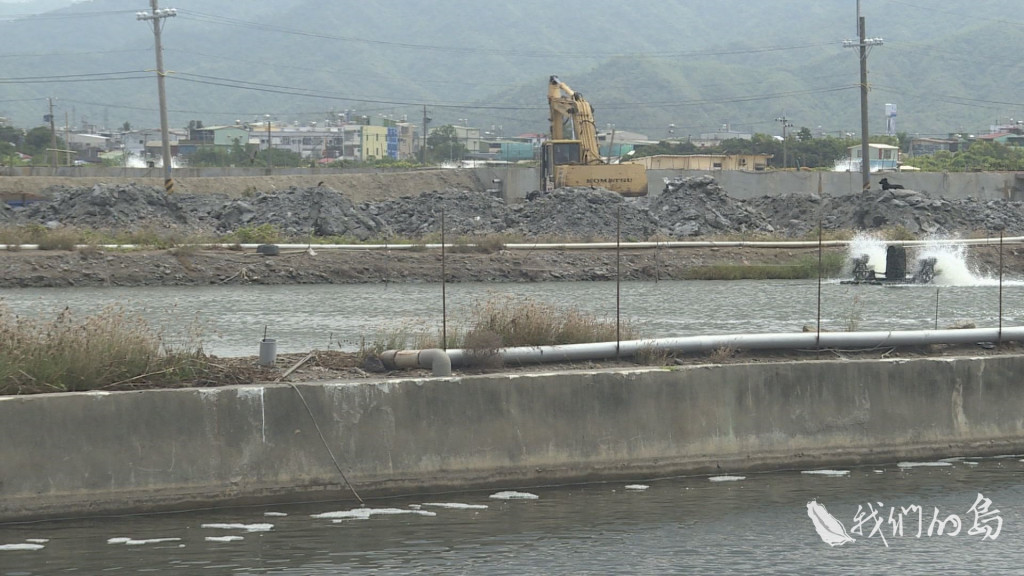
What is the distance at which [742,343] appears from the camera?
16.1 metres

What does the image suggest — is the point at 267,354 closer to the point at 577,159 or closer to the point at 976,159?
the point at 577,159

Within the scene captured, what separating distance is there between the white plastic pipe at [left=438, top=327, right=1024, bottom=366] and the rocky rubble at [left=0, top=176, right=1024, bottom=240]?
36084mm

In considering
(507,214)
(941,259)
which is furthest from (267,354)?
(507,214)

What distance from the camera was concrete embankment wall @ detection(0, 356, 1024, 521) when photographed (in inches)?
493

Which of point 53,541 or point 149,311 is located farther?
point 149,311

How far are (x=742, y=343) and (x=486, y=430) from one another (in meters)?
3.92

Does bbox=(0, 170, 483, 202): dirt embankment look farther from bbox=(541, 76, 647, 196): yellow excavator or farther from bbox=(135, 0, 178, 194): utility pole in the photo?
bbox=(541, 76, 647, 196): yellow excavator

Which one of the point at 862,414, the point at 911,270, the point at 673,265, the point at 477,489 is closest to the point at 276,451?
the point at 477,489

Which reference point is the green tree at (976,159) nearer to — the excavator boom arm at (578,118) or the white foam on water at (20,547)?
the excavator boom arm at (578,118)

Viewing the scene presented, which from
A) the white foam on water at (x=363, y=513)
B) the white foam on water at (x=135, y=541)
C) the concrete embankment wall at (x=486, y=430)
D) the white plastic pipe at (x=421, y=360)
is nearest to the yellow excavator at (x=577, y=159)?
the concrete embankment wall at (x=486, y=430)

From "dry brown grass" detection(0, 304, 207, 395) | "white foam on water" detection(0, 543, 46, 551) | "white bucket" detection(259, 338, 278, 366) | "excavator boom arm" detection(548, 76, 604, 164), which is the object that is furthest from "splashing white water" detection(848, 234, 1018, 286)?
"white foam on water" detection(0, 543, 46, 551)

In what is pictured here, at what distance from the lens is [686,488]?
1420 centimetres

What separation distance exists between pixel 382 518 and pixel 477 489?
122 cm

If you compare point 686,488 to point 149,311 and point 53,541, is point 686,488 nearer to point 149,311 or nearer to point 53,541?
point 53,541
